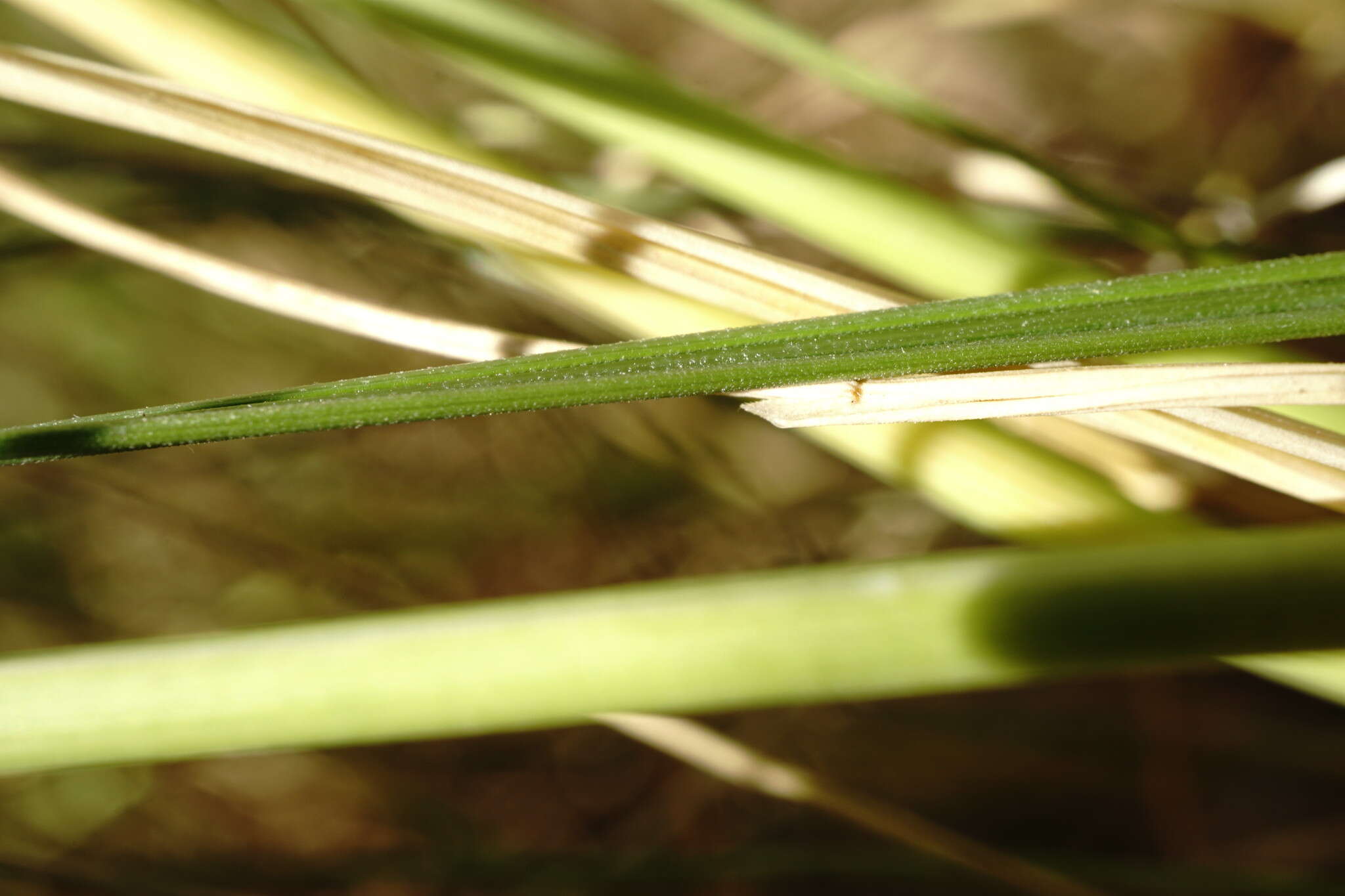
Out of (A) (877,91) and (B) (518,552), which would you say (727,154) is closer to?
(A) (877,91)

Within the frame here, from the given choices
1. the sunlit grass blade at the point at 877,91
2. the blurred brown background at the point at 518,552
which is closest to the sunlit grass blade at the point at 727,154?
the sunlit grass blade at the point at 877,91

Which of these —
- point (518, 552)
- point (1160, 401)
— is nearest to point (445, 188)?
point (1160, 401)

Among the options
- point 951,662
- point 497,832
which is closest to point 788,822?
point 497,832

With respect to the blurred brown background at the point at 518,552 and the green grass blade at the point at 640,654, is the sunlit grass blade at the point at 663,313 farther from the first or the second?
the blurred brown background at the point at 518,552

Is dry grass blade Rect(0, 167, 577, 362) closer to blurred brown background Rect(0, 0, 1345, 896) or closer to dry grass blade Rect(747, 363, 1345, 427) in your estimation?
dry grass blade Rect(747, 363, 1345, 427)

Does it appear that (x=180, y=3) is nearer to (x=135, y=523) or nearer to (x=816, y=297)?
(x=816, y=297)
